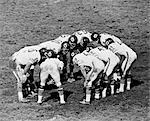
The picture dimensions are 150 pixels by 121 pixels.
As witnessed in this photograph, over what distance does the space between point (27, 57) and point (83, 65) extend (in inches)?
78.8

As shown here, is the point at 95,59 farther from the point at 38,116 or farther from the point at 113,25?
the point at 113,25

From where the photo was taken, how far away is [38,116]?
1510 cm

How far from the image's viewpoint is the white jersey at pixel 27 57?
16.1 metres

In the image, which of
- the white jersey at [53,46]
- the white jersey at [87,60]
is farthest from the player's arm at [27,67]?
the white jersey at [87,60]

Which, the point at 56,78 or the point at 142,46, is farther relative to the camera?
the point at 142,46

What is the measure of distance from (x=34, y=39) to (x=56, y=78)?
381 inches

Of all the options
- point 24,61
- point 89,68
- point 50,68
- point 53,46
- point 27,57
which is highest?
point 53,46

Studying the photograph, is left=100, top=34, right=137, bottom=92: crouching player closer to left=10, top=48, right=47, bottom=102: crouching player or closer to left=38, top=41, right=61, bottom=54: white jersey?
left=38, top=41, right=61, bottom=54: white jersey

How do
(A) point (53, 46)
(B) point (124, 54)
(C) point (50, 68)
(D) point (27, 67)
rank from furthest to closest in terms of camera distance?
(A) point (53, 46) < (B) point (124, 54) < (D) point (27, 67) < (C) point (50, 68)

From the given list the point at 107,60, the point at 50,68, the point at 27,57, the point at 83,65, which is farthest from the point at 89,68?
the point at 27,57

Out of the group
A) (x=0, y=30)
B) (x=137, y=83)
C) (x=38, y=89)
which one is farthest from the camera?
(x=0, y=30)

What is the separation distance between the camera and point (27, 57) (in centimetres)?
1614

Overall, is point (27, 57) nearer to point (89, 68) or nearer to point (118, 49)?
point (89, 68)

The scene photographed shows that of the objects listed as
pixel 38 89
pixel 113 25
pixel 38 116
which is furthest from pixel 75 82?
pixel 113 25
